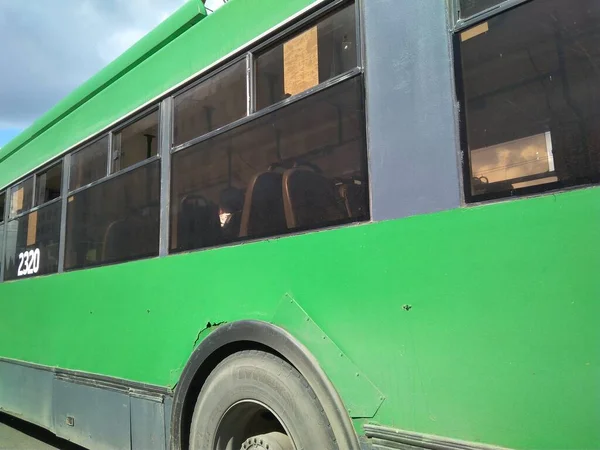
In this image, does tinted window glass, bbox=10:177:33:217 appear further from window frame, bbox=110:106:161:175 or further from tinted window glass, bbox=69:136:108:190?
window frame, bbox=110:106:161:175

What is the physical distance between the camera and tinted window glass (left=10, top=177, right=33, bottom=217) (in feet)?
18.3

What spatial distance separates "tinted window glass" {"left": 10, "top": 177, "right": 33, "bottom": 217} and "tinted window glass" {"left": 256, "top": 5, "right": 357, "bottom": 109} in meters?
3.72

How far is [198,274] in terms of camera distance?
3.16 meters

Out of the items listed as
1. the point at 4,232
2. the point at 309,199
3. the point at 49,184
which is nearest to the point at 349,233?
the point at 309,199

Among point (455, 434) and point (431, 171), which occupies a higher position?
point (431, 171)

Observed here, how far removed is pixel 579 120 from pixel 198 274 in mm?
2172

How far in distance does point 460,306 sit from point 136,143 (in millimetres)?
2818

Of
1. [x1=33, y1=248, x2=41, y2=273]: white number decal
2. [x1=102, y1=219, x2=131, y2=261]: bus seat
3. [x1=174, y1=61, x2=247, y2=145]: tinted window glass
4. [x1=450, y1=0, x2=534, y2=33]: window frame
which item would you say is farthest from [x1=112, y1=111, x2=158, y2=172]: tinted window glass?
[x1=450, y1=0, x2=534, y2=33]: window frame

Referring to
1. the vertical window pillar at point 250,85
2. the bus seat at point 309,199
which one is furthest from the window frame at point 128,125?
the bus seat at point 309,199

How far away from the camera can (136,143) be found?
154 inches

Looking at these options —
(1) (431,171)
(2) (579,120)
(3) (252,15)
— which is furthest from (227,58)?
(2) (579,120)

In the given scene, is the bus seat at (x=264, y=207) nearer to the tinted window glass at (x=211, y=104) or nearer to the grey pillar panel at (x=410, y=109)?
the tinted window glass at (x=211, y=104)

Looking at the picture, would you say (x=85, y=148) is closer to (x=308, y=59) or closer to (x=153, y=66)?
(x=153, y=66)

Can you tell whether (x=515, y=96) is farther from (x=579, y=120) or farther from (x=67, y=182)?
(x=67, y=182)
